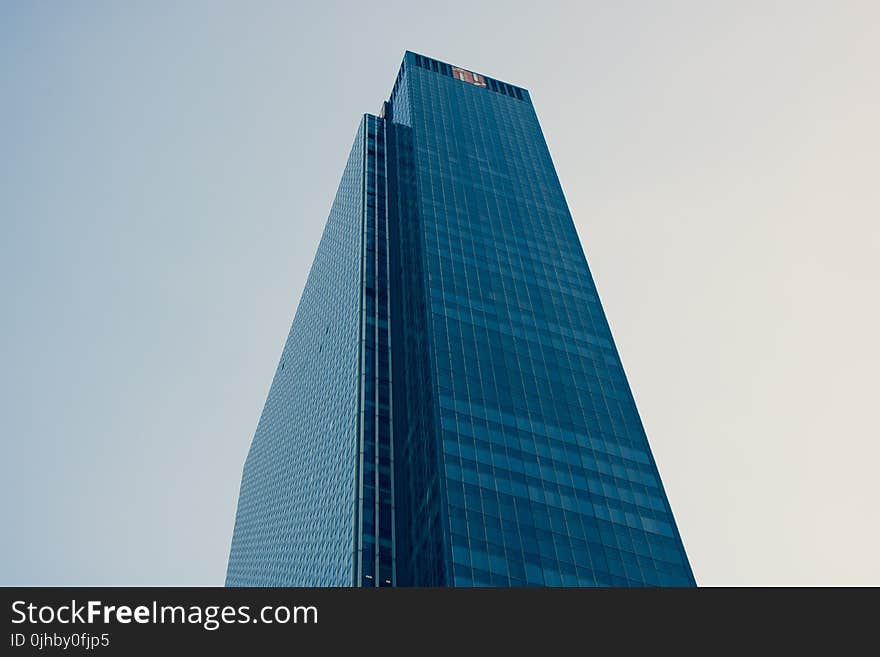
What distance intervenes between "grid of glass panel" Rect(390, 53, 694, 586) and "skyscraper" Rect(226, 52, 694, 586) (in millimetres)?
226

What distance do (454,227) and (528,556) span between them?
58736mm

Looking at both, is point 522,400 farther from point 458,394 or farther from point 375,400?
point 375,400

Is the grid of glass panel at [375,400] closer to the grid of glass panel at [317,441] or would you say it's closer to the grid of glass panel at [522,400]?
the grid of glass panel at [317,441]

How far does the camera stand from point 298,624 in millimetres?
25594

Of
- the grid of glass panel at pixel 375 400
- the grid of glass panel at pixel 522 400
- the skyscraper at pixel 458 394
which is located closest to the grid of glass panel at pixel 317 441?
the skyscraper at pixel 458 394

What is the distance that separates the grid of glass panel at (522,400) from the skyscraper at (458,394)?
23 cm

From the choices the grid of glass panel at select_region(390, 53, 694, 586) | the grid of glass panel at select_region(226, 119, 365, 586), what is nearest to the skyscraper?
the grid of glass panel at select_region(390, 53, 694, 586)

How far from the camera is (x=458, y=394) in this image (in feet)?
302

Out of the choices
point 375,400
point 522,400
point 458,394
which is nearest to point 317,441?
point 375,400

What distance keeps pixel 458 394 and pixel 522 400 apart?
7.68 m

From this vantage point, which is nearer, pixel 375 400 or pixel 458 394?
pixel 458 394

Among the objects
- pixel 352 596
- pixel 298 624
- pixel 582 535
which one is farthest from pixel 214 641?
pixel 582 535

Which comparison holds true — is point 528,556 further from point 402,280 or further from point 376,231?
Result: point 376,231

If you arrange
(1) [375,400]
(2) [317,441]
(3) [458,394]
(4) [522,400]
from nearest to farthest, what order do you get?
(3) [458,394]
(4) [522,400]
(1) [375,400]
(2) [317,441]
